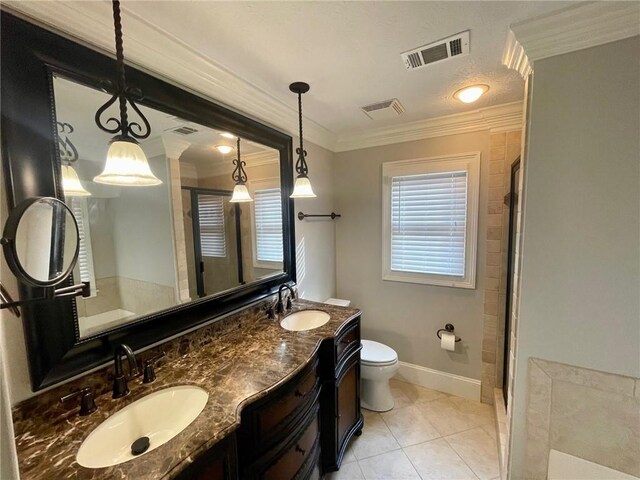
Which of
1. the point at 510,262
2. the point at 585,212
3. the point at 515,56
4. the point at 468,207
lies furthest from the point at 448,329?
the point at 515,56

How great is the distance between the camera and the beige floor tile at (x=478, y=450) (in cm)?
174

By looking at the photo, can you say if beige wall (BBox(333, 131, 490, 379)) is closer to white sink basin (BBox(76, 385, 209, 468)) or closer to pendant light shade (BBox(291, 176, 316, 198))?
pendant light shade (BBox(291, 176, 316, 198))

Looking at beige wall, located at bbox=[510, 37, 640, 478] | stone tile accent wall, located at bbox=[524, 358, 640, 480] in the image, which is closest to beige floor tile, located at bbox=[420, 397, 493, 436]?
stone tile accent wall, located at bbox=[524, 358, 640, 480]

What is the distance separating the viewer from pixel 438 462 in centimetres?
181

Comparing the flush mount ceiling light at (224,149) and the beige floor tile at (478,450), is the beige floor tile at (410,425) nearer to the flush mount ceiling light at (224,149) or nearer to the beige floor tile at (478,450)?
the beige floor tile at (478,450)

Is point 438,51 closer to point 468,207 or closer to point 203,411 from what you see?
point 468,207

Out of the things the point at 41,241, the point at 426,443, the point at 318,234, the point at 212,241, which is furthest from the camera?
the point at 318,234

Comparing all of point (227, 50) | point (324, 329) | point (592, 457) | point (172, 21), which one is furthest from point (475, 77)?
point (592, 457)

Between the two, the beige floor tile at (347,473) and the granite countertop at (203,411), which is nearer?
the granite countertop at (203,411)

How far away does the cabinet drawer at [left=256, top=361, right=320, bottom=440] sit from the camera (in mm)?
1095

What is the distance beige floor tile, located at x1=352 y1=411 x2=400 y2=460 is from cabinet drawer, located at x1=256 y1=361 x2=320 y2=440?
87 cm

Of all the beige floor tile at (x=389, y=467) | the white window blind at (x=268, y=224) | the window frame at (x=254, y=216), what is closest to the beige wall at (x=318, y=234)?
the white window blind at (x=268, y=224)

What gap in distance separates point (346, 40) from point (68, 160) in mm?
1306

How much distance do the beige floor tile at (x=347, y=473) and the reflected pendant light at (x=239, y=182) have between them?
1.91 m
